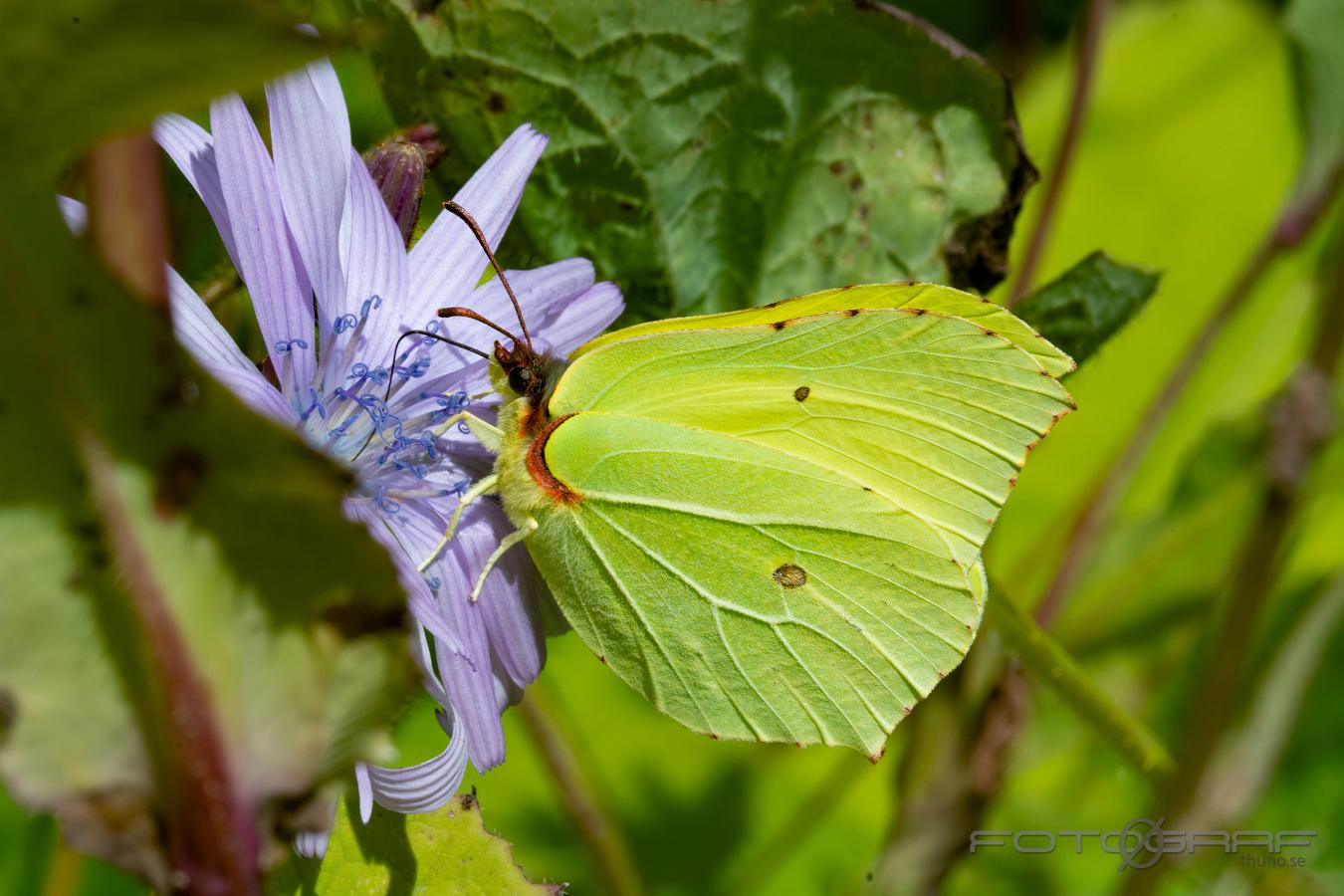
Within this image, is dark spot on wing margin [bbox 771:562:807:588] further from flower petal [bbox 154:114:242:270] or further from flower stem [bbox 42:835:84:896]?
flower stem [bbox 42:835:84:896]

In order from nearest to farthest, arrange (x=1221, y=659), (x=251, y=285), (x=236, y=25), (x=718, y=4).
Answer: (x=236, y=25) → (x=251, y=285) → (x=718, y=4) → (x=1221, y=659)

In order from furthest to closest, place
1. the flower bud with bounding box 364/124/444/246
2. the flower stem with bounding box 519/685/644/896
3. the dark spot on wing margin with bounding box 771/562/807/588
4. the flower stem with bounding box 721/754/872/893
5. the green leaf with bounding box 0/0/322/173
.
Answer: the flower stem with bounding box 721/754/872/893
the flower stem with bounding box 519/685/644/896
the dark spot on wing margin with bounding box 771/562/807/588
the flower bud with bounding box 364/124/444/246
the green leaf with bounding box 0/0/322/173

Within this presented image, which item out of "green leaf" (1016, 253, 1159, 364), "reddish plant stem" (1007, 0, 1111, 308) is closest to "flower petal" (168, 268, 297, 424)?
"green leaf" (1016, 253, 1159, 364)

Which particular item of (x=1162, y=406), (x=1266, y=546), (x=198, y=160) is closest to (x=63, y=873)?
(x=198, y=160)

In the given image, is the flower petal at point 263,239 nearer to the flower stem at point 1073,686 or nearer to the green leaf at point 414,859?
the green leaf at point 414,859

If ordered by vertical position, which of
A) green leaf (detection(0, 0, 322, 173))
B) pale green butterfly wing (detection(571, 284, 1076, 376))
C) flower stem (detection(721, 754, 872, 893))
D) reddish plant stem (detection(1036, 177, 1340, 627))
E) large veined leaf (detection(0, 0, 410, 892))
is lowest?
flower stem (detection(721, 754, 872, 893))

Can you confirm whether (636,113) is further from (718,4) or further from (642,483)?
(642,483)

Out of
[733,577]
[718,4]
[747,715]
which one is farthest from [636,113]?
[747,715]
